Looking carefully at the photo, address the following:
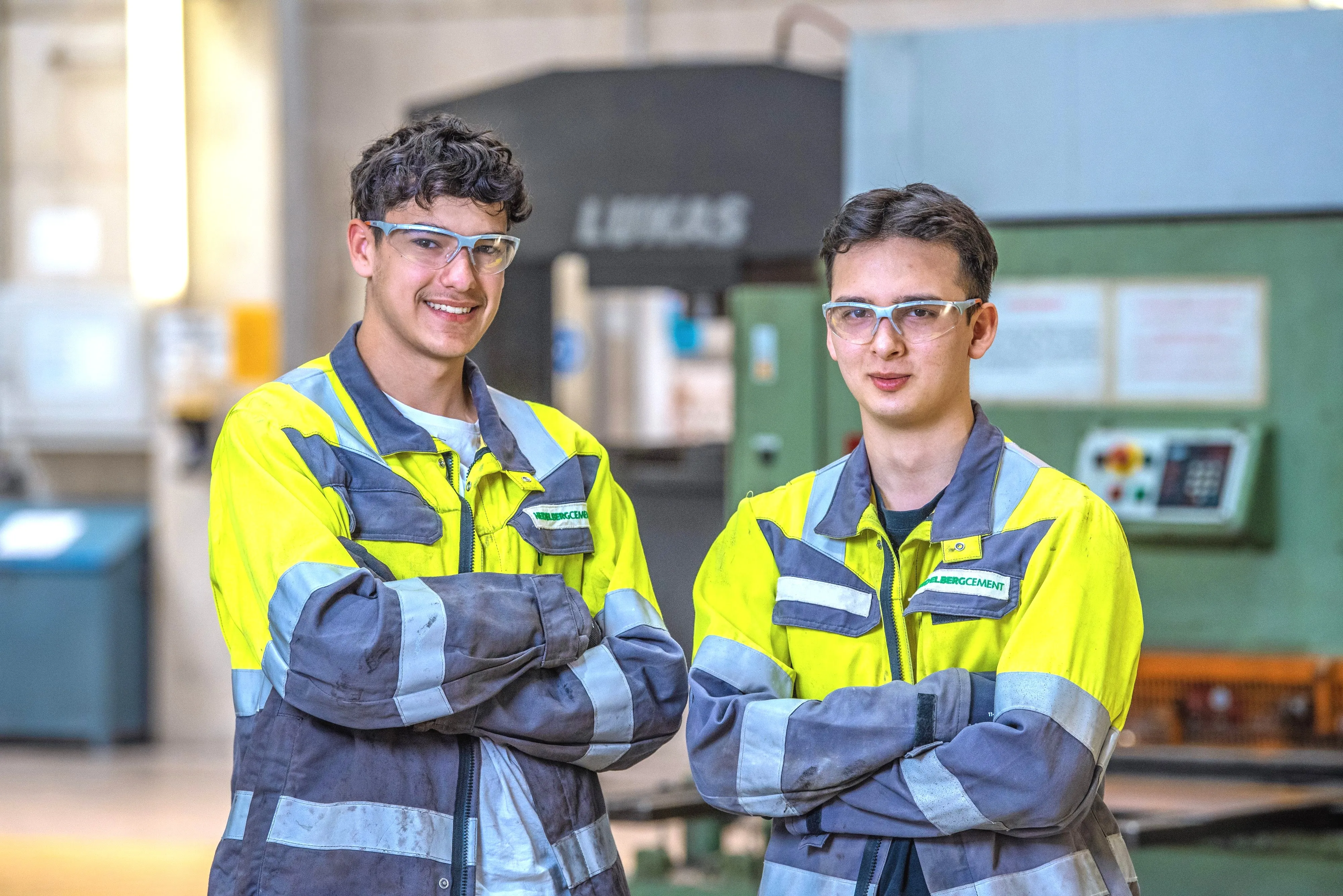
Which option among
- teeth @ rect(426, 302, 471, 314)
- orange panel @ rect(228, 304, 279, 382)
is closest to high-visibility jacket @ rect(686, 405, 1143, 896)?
teeth @ rect(426, 302, 471, 314)

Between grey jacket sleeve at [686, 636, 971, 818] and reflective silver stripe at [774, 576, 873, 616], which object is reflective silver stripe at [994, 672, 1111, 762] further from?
reflective silver stripe at [774, 576, 873, 616]

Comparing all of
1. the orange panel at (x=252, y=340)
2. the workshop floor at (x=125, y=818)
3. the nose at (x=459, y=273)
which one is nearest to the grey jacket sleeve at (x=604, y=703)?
the nose at (x=459, y=273)

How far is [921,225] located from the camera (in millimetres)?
1515

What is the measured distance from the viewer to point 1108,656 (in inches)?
55.9

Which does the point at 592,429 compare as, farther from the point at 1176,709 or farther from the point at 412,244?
the point at 412,244

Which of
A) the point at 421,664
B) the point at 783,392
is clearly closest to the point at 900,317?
the point at 421,664

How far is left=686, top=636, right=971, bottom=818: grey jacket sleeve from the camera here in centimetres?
141

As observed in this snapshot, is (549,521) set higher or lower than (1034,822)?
higher

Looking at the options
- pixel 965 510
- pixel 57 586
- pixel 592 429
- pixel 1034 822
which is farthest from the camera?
pixel 592 429

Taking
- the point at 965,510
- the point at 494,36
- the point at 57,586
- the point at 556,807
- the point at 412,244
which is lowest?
the point at 57,586

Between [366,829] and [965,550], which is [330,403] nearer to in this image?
[366,829]

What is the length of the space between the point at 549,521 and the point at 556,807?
0.32 meters

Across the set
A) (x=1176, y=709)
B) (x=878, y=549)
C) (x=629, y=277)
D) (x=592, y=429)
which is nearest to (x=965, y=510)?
(x=878, y=549)

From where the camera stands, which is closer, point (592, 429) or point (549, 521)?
point (549, 521)
